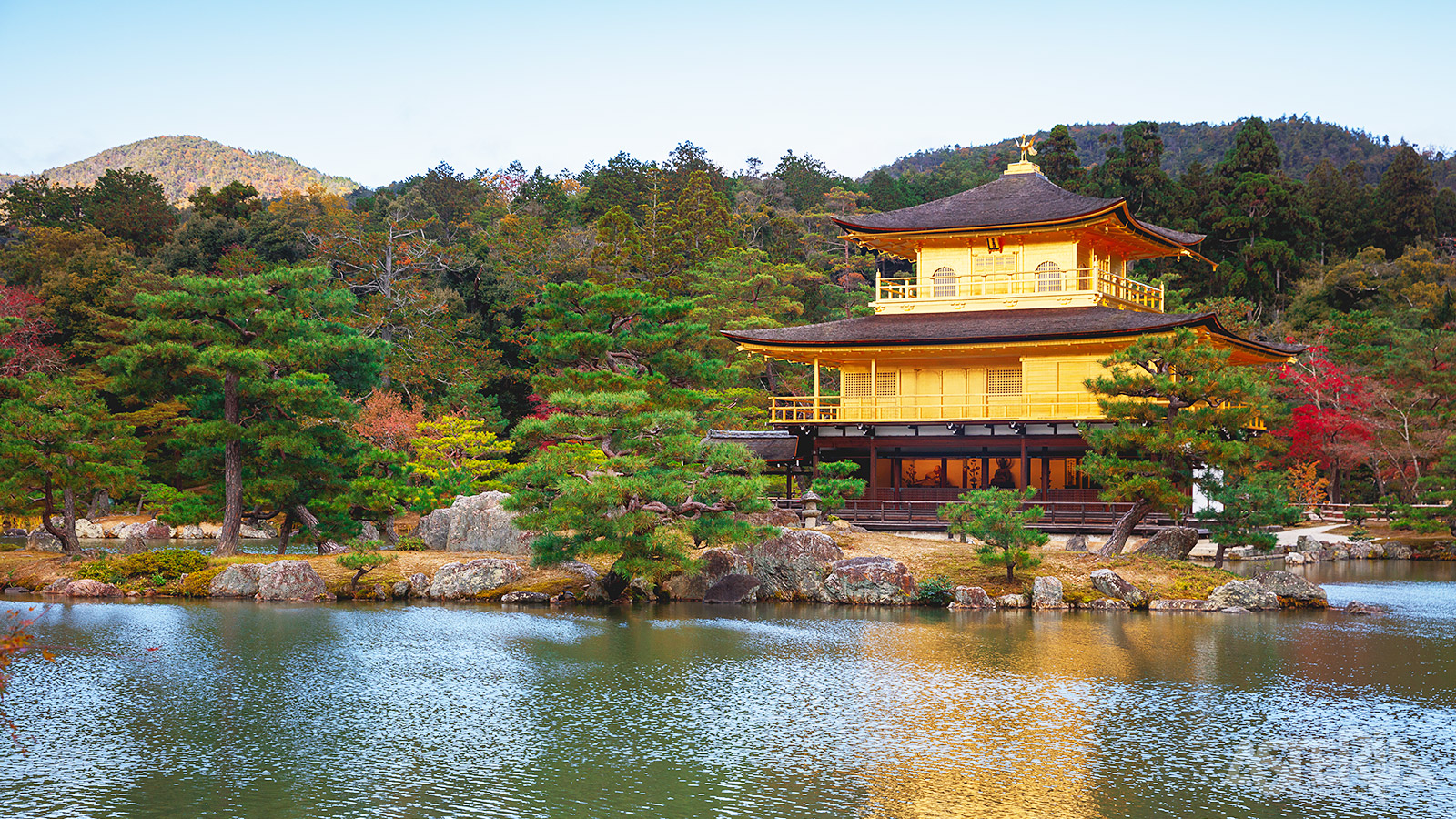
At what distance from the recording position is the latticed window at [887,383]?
34.1 metres

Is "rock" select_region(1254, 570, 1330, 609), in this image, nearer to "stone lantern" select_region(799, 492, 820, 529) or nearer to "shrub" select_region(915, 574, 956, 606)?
"shrub" select_region(915, 574, 956, 606)

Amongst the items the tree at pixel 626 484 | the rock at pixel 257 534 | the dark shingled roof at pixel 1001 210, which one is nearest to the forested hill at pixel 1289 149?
the dark shingled roof at pixel 1001 210

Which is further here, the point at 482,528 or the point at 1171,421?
the point at 482,528

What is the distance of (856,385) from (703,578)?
463 inches

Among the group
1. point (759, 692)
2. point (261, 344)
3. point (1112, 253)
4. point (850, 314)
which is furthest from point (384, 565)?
point (850, 314)

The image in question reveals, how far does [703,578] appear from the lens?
2473 centimetres

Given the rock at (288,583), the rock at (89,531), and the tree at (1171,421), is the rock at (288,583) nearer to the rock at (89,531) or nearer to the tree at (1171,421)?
the tree at (1171,421)

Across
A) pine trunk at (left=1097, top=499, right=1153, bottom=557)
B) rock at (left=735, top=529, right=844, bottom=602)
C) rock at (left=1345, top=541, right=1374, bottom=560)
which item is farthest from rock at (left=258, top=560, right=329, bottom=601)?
rock at (left=1345, top=541, right=1374, bottom=560)

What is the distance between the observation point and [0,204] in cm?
6103

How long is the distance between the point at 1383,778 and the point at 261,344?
2419 cm

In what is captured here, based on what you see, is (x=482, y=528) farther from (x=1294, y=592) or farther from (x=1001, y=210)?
(x=1294, y=592)

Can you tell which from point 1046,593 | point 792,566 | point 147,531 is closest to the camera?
point 1046,593

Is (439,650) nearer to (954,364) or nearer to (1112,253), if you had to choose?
(954,364)

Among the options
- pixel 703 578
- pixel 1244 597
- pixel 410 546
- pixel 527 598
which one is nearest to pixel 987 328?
pixel 1244 597
